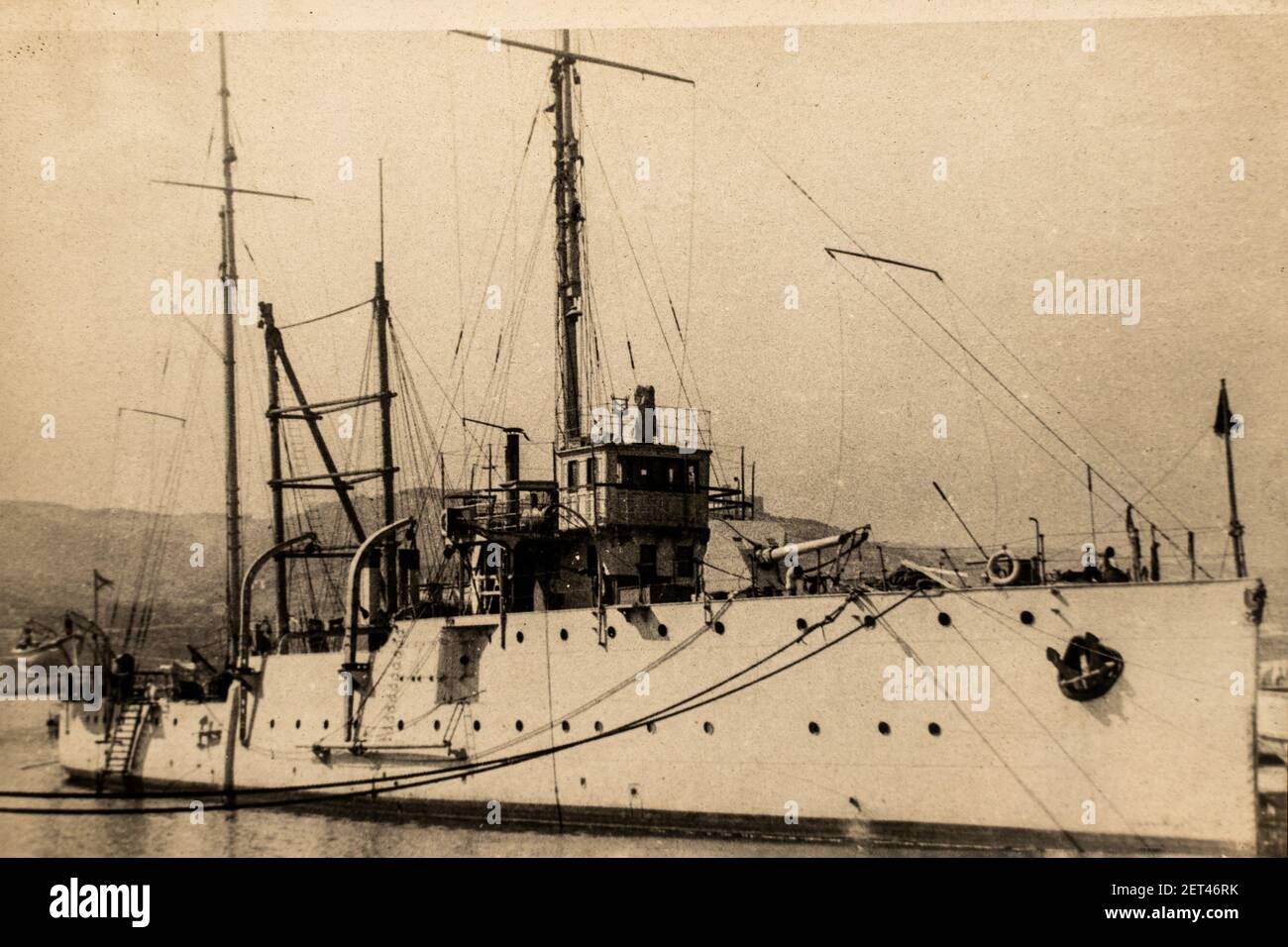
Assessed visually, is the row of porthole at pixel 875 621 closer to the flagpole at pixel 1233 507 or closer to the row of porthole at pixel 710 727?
the row of porthole at pixel 710 727

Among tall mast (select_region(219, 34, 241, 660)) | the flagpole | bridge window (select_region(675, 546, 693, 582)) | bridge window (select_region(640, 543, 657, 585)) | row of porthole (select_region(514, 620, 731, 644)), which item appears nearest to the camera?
the flagpole

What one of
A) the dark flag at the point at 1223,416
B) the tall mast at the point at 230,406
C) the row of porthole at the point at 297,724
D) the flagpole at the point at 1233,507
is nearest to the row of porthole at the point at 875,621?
the flagpole at the point at 1233,507

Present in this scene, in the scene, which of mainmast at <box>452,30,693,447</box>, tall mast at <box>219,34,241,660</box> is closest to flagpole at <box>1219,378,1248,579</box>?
mainmast at <box>452,30,693,447</box>

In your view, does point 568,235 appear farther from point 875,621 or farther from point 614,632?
point 875,621

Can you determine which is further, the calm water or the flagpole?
the calm water

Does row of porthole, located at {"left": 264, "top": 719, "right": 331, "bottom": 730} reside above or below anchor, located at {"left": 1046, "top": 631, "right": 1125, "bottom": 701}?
below

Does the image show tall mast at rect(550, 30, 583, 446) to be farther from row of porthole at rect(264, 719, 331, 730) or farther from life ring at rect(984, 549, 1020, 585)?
life ring at rect(984, 549, 1020, 585)

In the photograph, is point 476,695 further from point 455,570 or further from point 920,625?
point 920,625
